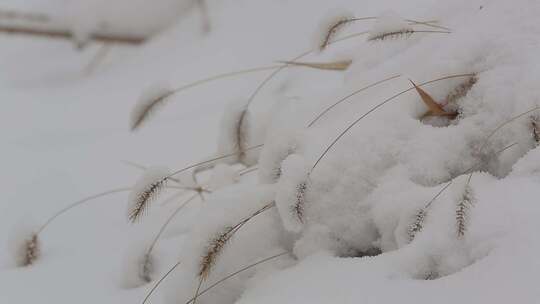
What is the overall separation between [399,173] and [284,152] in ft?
0.59

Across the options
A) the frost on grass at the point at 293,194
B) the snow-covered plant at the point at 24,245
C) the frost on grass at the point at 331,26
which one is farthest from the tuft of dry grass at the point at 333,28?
→ the snow-covered plant at the point at 24,245

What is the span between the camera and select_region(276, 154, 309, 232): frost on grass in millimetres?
965

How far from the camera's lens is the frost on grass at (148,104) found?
1297mm

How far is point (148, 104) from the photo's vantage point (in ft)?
4.28

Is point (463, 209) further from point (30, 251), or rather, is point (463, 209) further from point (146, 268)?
point (30, 251)

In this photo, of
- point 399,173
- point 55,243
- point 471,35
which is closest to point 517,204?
point 399,173

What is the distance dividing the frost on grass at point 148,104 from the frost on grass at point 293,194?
0.40 metres

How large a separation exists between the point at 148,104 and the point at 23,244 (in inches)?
14.9

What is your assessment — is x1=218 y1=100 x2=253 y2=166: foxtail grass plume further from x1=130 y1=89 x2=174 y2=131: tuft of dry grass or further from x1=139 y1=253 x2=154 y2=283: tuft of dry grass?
x1=139 y1=253 x2=154 y2=283: tuft of dry grass

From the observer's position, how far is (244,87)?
7.21 ft

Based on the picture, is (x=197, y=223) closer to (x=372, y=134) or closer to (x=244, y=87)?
(x=372, y=134)

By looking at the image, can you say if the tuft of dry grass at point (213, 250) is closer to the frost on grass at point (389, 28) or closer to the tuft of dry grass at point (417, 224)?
the tuft of dry grass at point (417, 224)

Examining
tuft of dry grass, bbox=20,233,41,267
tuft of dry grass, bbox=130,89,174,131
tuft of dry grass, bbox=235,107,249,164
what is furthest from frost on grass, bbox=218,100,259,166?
tuft of dry grass, bbox=20,233,41,267

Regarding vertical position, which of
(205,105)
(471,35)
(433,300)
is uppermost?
(471,35)
